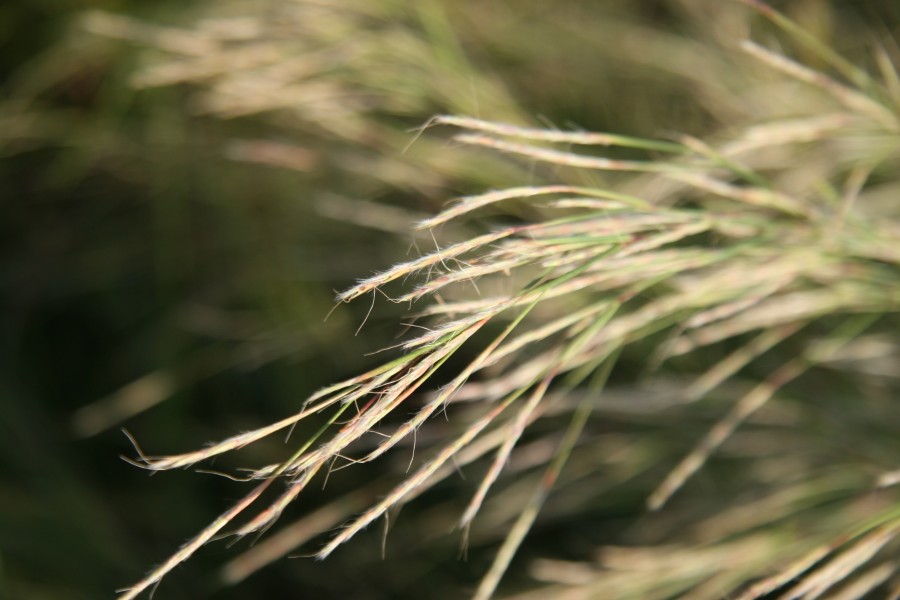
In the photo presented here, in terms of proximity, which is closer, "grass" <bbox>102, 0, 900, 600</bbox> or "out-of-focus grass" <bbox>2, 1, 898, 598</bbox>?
"grass" <bbox>102, 0, 900, 600</bbox>

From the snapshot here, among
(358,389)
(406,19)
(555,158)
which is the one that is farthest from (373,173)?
(358,389)

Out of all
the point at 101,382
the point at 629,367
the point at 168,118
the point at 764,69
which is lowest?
the point at 101,382

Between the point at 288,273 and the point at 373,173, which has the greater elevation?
the point at 373,173

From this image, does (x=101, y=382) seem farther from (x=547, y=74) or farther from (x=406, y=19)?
(x=547, y=74)

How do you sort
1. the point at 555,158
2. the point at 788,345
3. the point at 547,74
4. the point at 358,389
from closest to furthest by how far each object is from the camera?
the point at 358,389 → the point at 555,158 → the point at 788,345 → the point at 547,74

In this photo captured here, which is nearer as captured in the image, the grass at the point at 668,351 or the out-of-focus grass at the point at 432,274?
the grass at the point at 668,351
